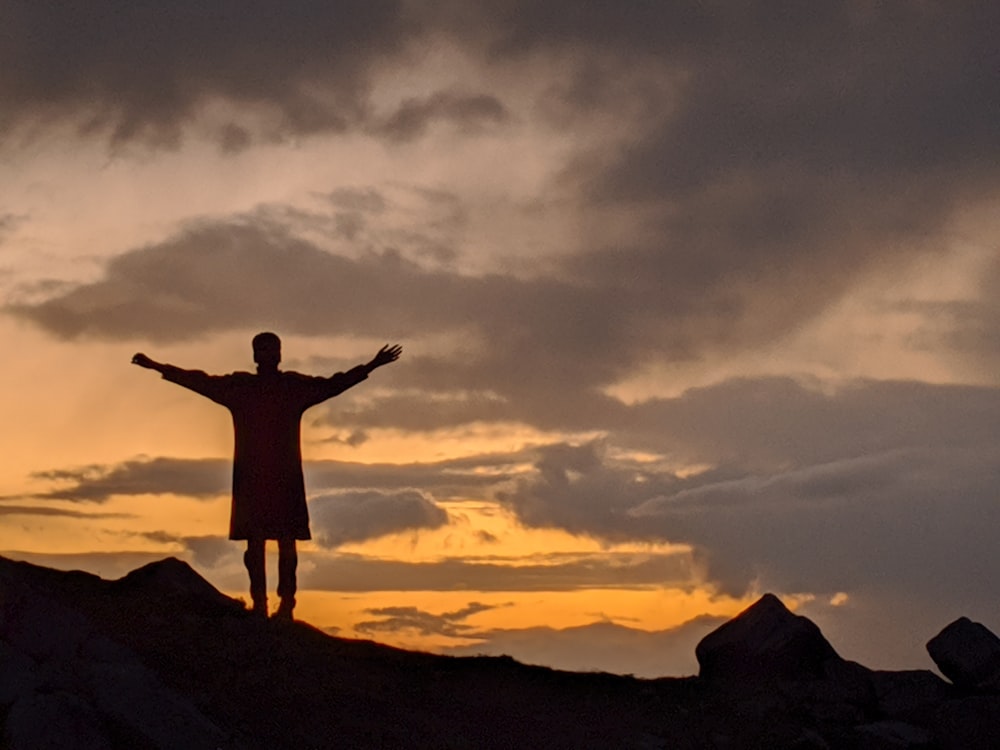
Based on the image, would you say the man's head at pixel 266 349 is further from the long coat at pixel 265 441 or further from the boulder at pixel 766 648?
the boulder at pixel 766 648

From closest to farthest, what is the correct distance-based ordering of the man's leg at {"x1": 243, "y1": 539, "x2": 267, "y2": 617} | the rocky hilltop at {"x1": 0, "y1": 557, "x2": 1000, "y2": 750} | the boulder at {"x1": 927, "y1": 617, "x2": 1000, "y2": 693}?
1. the rocky hilltop at {"x1": 0, "y1": 557, "x2": 1000, "y2": 750}
2. the man's leg at {"x1": 243, "y1": 539, "x2": 267, "y2": 617}
3. the boulder at {"x1": 927, "y1": 617, "x2": 1000, "y2": 693}

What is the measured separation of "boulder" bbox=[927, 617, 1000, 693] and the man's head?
10.1 meters

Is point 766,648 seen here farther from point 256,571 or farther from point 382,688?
point 256,571

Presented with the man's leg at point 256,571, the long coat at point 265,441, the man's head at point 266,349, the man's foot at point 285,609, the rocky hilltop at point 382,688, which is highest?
the man's head at point 266,349

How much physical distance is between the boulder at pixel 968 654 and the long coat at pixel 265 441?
358 inches

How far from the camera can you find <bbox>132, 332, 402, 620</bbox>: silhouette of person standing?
17391mm

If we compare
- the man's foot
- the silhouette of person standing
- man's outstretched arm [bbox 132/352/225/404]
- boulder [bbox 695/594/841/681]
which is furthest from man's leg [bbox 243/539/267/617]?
boulder [bbox 695/594/841/681]

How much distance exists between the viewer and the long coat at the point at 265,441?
685 inches

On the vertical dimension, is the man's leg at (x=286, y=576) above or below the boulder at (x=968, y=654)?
above

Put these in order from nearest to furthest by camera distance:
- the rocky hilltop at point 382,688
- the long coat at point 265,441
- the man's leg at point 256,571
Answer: the rocky hilltop at point 382,688 → the man's leg at point 256,571 → the long coat at point 265,441

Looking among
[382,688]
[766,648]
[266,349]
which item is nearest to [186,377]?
[266,349]

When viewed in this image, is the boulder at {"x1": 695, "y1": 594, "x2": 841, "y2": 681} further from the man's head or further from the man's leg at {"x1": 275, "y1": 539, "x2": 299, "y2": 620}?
the man's head

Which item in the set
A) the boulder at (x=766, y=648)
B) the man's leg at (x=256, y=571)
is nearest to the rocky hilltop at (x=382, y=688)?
the boulder at (x=766, y=648)

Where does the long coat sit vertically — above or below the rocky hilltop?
above
